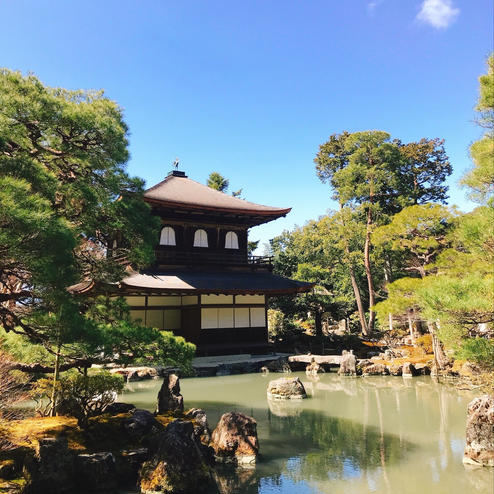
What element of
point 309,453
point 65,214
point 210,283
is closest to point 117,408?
point 309,453

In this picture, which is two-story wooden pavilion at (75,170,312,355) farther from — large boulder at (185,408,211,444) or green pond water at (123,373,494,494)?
large boulder at (185,408,211,444)

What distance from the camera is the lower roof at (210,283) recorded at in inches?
575

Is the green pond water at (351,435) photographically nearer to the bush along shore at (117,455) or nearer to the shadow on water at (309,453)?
the shadow on water at (309,453)

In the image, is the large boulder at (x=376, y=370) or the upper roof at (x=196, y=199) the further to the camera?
the upper roof at (x=196, y=199)

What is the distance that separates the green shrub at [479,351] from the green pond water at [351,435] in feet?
5.84

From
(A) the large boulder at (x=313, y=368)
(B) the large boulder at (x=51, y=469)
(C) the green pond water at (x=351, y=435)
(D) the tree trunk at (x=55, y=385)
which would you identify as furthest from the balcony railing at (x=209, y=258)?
(B) the large boulder at (x=51, y=469)

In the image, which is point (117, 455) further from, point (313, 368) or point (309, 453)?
point (313, 368)

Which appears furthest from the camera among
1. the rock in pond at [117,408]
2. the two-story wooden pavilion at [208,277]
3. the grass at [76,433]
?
the two-story wooden pavilion at [208,277]

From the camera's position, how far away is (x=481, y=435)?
5906mm

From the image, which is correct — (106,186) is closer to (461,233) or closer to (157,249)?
(461,233)

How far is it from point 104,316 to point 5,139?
3009mm

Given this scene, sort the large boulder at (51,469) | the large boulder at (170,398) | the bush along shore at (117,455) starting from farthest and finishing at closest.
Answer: the large boulder at (170,398) → the bush along shore at (117,455) → the large boulder at (51,469)

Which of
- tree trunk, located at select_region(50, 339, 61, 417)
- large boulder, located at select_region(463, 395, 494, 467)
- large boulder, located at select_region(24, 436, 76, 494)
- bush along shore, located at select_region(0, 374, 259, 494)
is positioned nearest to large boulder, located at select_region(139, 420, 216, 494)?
bush along shore, located at select_region(0, 374, 259, 494)

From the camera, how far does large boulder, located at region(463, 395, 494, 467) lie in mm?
5840
